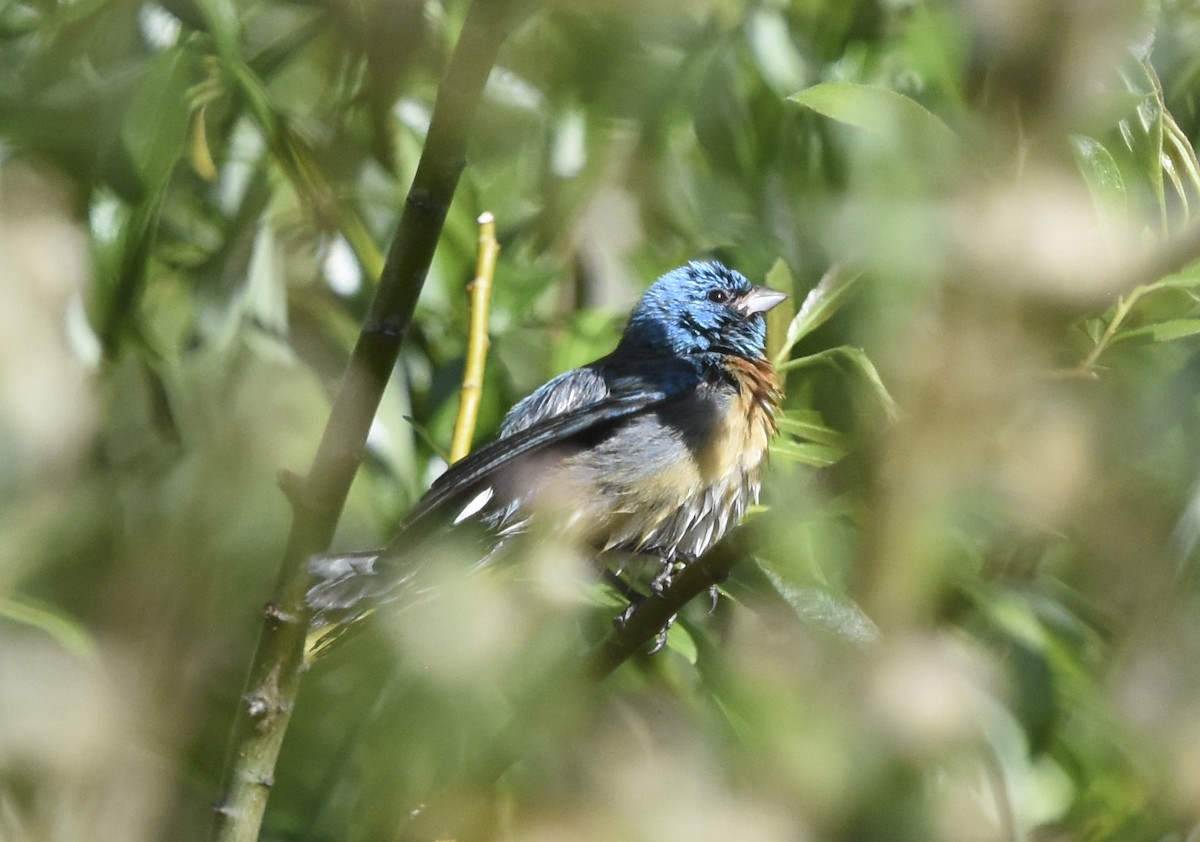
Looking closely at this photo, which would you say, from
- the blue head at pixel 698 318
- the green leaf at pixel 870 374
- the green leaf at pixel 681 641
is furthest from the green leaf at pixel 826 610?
the blue head at pixel 698 318

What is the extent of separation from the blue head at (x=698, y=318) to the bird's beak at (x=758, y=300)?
15 millimetres

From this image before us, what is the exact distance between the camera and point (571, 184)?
10.8 feet

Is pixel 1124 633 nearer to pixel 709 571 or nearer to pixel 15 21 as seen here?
pixel 709 571

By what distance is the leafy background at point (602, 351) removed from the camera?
2016 millimetres

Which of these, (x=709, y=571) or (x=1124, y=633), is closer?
(x=709, y=571)

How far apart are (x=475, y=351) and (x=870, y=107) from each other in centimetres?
95

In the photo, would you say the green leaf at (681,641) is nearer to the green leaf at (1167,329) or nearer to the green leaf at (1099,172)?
the green leaf at (1167,329)

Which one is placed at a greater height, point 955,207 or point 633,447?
point 955,207

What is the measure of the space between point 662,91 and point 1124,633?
4.42 feet

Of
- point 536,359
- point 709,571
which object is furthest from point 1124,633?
point 536,359

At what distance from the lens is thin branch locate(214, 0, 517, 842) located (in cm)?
196

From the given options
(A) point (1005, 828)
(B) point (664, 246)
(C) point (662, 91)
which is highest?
(C) point (662, 91)

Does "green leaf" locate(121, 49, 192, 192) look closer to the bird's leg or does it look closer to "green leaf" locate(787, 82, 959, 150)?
"green leaf" locate(787, 82, 959, 150)

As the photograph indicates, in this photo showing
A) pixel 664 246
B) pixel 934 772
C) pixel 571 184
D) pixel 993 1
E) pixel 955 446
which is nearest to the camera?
pixel 955 446
